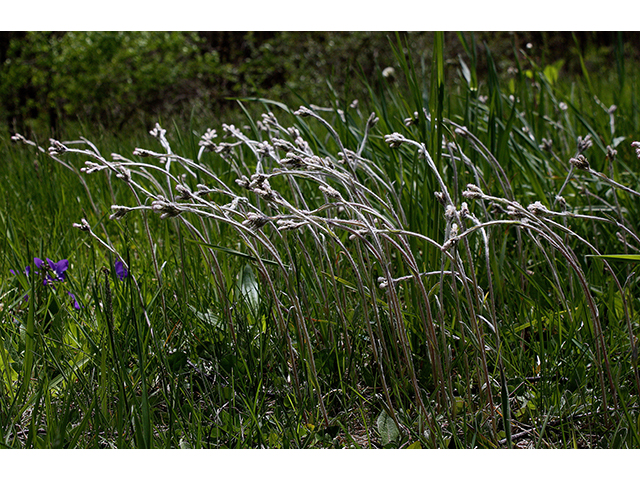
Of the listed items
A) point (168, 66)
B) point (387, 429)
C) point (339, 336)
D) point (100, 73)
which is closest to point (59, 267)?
point (339, 336)

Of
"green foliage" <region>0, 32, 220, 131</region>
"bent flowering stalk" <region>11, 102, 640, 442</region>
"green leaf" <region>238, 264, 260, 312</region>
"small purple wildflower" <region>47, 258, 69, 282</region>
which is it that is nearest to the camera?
"bent flowering stalk" <region>11, 102, 640, 442</region>

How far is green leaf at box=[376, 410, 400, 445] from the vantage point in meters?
1.19

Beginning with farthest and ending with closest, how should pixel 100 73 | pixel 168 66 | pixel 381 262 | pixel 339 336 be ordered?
1. pixel 168 66
2. pixel 100 73
3. pixel 339 336
4. pixel 381 262

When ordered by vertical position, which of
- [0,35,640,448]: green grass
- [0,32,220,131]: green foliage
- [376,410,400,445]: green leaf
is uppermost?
[0,32,220,131]: green foliage

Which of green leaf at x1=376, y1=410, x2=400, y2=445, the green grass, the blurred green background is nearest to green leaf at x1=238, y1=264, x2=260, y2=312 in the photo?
the green grass

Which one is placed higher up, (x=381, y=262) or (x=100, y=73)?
(x=100, y=73)

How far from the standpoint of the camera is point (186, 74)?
9836 millimetres

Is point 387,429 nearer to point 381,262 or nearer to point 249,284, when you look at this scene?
point 381,262

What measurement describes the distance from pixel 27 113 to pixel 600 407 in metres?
10.6

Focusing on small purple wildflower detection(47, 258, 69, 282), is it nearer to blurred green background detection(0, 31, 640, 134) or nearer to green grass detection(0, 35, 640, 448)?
green grass detection(0, 35, 640, 448)

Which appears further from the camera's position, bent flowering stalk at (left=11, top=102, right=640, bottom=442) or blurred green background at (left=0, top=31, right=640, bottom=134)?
blurred green background at (left=0, top=31, right=640, bottom=134)

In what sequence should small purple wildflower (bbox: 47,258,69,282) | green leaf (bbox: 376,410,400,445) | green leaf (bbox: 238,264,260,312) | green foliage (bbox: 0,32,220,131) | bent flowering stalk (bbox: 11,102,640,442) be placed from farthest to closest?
green foliage (bbox: 0,32,220,131), small purple wildflower (bbox: 47,258,69,282), green leaf (bbox: 238,264,260,312), green leaf (bbox: 376,410,400,445), bent flowering stalk (bbox: 11,102,640,442)

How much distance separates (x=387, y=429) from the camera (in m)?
1.20

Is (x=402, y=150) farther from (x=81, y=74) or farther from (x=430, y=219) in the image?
(x=81, y=74)
